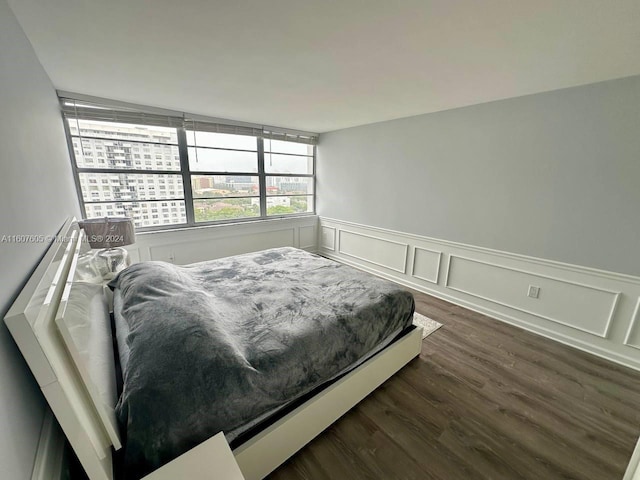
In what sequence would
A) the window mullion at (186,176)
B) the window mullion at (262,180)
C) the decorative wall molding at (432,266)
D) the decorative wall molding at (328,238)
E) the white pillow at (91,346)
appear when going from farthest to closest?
1. the decorative wall molding at (328,238)
2. the window mullion at (262,180)
3. the window mullion at (186,176)
4. the decorative wall molding at (432,266)
5. the white pillow at (91,346)

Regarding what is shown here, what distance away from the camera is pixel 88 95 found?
258cm

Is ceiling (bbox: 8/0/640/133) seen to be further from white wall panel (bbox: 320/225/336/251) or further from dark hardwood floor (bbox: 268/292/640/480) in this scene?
white wall panel (bbox: 320/225/336/251)

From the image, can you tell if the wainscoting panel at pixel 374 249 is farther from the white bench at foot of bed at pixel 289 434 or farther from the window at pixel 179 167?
the white bench at foot of bed at pixel 289 434

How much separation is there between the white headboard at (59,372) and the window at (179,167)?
2603 mm

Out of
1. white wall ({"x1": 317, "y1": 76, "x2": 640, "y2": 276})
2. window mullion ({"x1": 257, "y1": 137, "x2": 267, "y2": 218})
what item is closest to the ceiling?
white wall ({"x1": 317, "y1": 76, "x2": 640, "y2": 276})

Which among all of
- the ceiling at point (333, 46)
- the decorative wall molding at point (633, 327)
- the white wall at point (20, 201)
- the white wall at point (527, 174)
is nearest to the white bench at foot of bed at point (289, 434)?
the white wall at point (20, 201)

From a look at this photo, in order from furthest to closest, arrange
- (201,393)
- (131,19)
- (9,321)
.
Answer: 1. (131,19)
2. (201,393)
3. (9,321)

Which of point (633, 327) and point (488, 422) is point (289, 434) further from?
point (633, 327)

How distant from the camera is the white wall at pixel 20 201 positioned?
63 cm

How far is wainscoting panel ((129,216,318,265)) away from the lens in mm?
3230

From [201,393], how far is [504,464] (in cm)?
166

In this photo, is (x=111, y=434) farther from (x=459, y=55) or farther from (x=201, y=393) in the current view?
(x=459, y=55)

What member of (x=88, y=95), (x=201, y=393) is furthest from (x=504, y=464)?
(x=88, y=95)

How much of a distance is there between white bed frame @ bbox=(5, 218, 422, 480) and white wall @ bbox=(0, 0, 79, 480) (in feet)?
0.23
